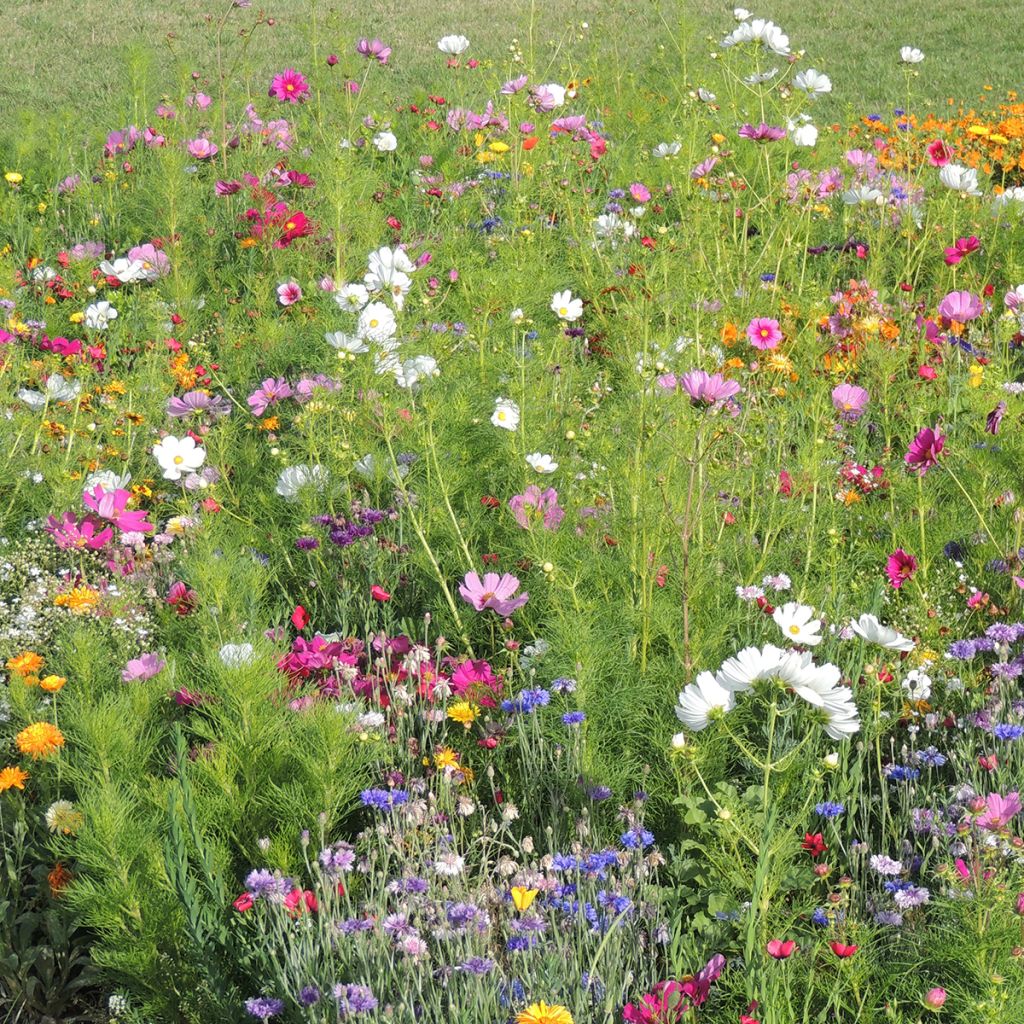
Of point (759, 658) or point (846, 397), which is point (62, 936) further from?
point (846, 397)

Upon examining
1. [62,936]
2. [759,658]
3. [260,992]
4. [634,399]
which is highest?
[759,658]

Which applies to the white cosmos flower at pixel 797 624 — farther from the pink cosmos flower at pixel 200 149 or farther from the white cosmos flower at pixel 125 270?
the pink cosmos flower at pixel 200 149

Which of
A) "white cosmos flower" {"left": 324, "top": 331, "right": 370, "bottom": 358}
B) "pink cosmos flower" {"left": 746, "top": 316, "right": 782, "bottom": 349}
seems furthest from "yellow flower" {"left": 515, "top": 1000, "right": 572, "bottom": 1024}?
"pink cosmos flower" {"left": 746, "top": 316, "right": 782, "bottom": 349}

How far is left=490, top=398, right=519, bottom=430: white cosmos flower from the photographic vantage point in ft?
8.72

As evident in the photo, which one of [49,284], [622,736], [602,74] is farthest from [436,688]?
[602,74]

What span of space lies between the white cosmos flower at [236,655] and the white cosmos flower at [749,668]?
794 mm

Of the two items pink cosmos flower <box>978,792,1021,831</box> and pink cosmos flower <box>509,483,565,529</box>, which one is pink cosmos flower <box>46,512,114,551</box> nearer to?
pink cosmos flower <box>509,483,565,529</box>

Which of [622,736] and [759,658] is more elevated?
[759,658]

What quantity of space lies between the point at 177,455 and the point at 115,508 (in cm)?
25

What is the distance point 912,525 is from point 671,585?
1.87 ft

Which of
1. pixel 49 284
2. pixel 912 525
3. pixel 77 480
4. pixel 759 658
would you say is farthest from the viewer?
pixel 49 284

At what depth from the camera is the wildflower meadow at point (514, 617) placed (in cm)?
161

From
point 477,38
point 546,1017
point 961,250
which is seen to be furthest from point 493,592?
point 477,38

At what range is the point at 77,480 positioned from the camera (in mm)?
2773
